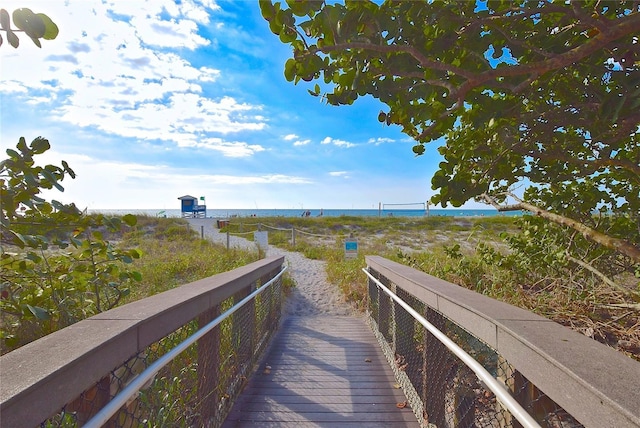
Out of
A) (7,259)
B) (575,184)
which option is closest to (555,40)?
(575,184)

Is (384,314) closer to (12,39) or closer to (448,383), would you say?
(448,383)

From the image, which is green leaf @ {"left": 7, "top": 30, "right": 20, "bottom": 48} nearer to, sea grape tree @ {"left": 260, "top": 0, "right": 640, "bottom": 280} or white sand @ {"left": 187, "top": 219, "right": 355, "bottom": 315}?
sea grape tree @ {"left": 260, "top": 0, "right": 640, "bottom": 280}

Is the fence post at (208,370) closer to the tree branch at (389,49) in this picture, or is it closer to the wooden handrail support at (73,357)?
the wooden handrail support at (73,357)

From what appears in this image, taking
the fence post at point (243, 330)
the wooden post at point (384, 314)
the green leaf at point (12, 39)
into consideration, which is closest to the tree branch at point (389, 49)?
the green leaf at point (12, 39)

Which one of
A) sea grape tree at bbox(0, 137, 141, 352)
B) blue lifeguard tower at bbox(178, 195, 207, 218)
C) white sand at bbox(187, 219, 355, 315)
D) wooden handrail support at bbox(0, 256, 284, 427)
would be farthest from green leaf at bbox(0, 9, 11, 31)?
blue lifeguard tower at bbox(178, 195, 207, 218)

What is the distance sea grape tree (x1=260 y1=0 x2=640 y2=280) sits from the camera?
1725 millimetres

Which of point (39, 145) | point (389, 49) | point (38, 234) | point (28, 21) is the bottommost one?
point (38, 234)

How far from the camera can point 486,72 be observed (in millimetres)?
1772

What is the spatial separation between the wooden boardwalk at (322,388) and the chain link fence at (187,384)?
0.57 feet

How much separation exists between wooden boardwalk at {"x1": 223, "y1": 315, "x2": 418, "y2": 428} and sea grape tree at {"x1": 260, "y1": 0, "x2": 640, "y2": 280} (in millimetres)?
1691

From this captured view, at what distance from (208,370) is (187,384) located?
917 millimetres

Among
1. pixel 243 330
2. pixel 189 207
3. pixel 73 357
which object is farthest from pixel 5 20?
pixel 189 207

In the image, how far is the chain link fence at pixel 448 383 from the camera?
4.65 feet

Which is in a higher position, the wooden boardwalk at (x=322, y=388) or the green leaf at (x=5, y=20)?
the green leaf at (x=5, y=20)
